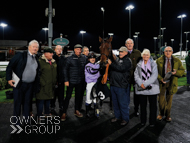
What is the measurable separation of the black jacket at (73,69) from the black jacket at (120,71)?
1.04 metres

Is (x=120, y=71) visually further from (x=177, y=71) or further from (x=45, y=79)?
(x=45, y=79)

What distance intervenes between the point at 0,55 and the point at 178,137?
33.1 m

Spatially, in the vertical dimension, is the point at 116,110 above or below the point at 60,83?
below

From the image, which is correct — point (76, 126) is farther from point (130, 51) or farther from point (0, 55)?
point (0, 55)

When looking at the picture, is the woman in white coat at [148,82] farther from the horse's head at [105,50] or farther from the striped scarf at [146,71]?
the horse's head at [105,50]

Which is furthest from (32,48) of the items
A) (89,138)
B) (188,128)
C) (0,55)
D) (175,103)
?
(0,55)

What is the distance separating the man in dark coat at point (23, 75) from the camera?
12.3ft

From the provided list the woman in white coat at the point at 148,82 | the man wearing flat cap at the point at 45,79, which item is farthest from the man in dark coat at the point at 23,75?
the woman in white coat at the point at 148,82

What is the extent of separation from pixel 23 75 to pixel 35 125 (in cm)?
135

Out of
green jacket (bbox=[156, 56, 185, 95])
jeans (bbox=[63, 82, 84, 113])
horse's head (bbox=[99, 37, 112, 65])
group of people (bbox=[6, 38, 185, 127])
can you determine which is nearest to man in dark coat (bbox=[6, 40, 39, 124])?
group of people (bbox=[6, 38, 185, 127])

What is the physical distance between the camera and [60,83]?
17.6 feet

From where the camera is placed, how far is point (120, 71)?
402cm

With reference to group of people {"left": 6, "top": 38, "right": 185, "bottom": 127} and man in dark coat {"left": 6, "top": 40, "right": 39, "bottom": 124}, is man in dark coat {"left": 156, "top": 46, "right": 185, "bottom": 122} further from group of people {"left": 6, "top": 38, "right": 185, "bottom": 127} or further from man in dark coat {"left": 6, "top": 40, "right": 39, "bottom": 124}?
man in dark coat {"left": 6, "top": 40, "right": 39, "bottom": 124}

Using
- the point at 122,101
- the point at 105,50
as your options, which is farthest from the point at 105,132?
the point at 105,50
